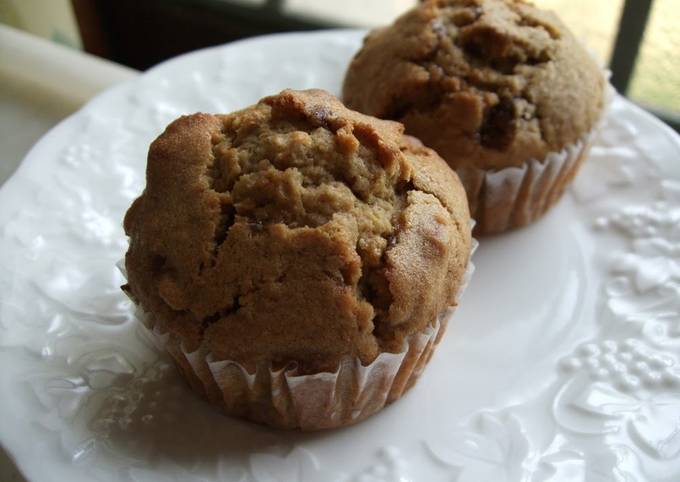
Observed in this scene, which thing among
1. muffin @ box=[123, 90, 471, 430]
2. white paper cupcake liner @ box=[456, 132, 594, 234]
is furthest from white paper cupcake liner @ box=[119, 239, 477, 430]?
white paper cupcake liner @ box=[456, 132, 594, 234]

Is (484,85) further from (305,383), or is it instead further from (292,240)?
(305,383)

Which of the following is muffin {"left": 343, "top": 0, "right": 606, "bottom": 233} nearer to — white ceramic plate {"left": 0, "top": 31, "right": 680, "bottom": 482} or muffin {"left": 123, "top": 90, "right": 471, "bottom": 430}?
white ceramic plate {"left": 0, "top": 31, "right": 680, "bottom": 482}

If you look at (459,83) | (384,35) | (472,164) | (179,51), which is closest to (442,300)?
(472,164)

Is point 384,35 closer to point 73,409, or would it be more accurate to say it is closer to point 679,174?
point 679,174

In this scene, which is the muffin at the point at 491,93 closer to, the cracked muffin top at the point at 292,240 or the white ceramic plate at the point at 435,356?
the white ceramic plate at the point at 435,356

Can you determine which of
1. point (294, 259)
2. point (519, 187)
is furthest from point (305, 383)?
point (519, 187)

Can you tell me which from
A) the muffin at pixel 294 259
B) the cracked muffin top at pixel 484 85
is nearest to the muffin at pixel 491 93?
the cracked muffin top at pixel 484 85
